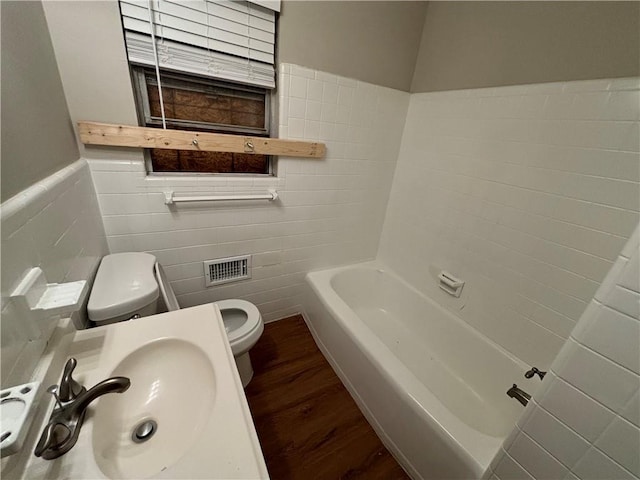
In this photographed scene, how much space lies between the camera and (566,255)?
110cm

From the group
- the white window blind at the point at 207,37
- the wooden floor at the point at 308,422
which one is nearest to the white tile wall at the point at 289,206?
the white window blind at the point at 207,37

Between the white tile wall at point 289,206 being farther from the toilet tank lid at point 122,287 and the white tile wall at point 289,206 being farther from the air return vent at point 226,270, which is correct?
the toilet tank lid at point 122,287

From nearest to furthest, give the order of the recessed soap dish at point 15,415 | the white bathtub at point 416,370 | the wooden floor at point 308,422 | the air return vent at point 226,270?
the recessed soap dish at point 15,415 < the white bathtub at point 416,370 < the wooden floor at point 308,422 < the air return vent at point 226,270

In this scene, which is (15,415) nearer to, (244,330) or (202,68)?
(244,330)

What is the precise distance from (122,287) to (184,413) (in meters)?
0.54

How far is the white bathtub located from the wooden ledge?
906 millimetres

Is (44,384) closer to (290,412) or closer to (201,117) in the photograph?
(290,412)

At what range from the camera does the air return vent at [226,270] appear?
1519 mm

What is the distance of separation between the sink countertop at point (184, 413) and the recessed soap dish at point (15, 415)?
4.8 inches

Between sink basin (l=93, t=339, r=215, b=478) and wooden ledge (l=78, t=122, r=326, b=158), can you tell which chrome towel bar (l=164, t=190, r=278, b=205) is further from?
sink basin (l=93, t=339, r=215, b=478)

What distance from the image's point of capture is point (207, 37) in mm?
1128

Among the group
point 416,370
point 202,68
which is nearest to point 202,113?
point 202,68

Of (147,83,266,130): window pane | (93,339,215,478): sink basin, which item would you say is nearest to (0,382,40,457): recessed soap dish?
(93,339,215,478): sink basin

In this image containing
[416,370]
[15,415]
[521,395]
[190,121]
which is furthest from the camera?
[416,370]
